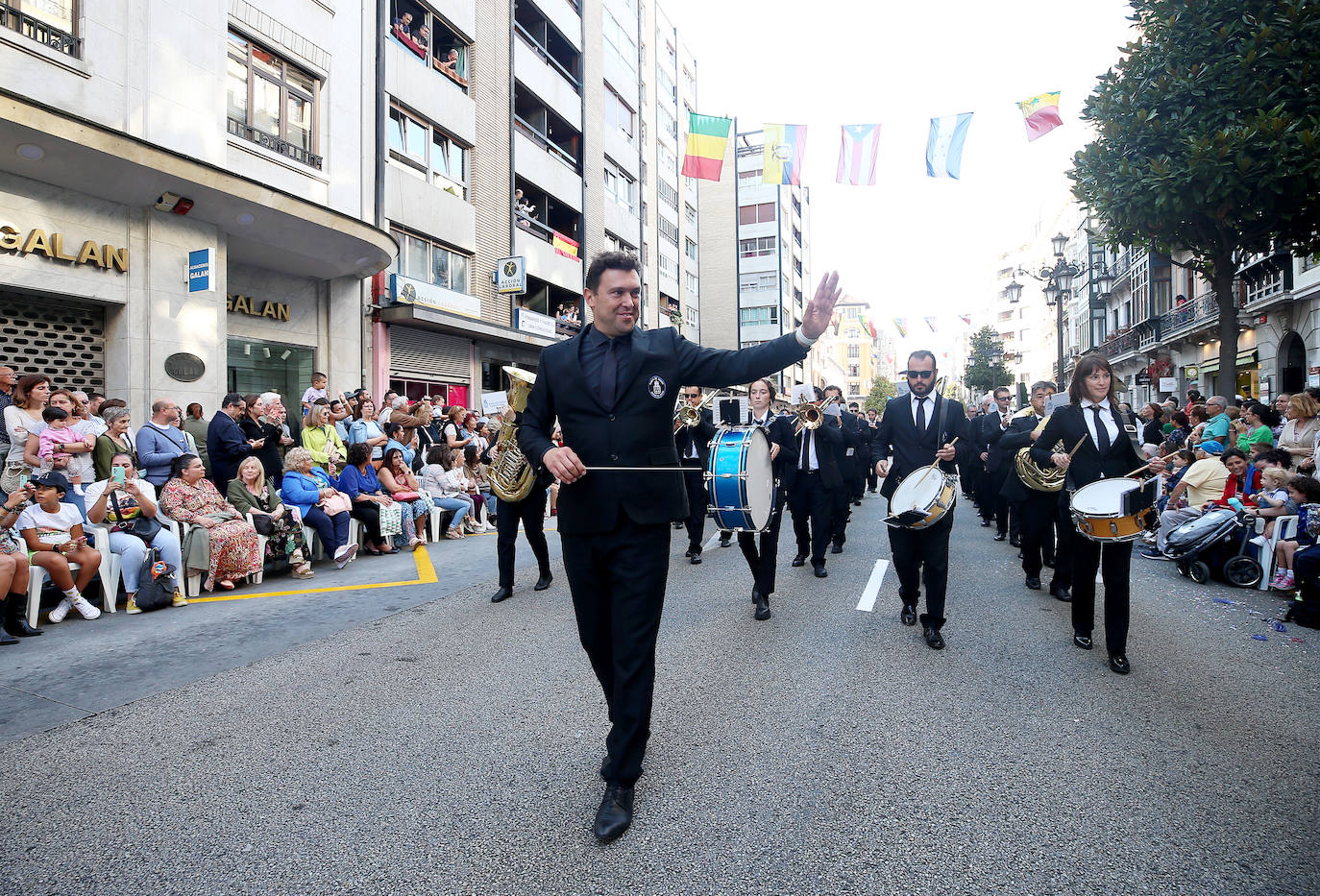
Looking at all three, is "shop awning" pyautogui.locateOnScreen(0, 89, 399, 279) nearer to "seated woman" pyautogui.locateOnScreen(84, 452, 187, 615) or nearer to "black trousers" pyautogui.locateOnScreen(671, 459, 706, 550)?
"seated woman" pyautogui.locateOnScreen(84, 452, 187, 615)

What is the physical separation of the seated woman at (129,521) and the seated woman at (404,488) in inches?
139

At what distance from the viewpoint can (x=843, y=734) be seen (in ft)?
12.6

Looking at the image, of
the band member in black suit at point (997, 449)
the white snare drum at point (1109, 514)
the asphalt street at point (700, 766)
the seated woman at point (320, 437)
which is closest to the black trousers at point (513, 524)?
the asphalt street at point (700, 766)

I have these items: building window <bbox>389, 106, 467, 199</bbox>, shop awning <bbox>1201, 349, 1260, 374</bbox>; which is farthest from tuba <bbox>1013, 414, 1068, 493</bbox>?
shop awning <bbox>1201, 349, 1260, 374</bbox>

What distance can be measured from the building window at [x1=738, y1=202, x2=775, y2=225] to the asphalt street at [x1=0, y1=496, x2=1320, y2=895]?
182 ft

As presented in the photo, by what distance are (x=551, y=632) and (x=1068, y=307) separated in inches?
2896

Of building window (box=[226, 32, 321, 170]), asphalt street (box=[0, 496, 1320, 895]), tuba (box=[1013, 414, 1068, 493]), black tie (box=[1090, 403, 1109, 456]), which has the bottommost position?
asphalt street (box=[0, 496, 1320, 895])

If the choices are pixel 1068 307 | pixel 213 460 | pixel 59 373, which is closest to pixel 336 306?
pixel 59 373

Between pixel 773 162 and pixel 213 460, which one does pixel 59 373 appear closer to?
pixel 213 460

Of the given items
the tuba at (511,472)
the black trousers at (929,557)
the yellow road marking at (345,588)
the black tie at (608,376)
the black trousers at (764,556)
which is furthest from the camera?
the yellow road marking at (345,588)

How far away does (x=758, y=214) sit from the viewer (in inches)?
2304

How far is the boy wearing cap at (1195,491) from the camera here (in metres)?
9.45

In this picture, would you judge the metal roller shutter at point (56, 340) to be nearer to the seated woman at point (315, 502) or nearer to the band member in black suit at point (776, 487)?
the seated woman at point (315, 502)

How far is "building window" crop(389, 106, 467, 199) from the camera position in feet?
61.1
